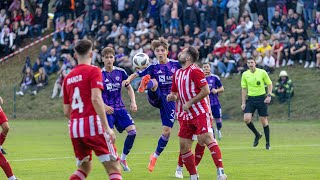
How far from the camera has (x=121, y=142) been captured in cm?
2512

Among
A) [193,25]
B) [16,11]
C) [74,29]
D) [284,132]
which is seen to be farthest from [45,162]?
[16,11]

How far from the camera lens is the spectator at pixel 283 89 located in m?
34.3

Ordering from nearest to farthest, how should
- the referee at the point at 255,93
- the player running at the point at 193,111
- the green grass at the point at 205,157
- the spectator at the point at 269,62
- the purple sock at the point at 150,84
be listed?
the player running at the point at 193,111, the green grass at the point at 205,157, the purple sock at the point at 150,84, the referee at the point at 255,93, the spectator at the point at 269,62

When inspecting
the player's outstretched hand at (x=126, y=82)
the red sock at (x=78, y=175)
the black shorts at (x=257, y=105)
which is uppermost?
the player's outstretched hand at (x=126, y=82)

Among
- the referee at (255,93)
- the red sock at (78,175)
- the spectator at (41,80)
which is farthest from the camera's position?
the spectator at (41,80)

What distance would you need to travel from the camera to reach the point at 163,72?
55.0 ft

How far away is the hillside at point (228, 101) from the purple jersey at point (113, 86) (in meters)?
18.3

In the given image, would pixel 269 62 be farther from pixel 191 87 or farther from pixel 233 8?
pixel 191 87

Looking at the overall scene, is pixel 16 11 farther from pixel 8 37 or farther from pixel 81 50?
pixel 81 50

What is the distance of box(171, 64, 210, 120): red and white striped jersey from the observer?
1377 cm

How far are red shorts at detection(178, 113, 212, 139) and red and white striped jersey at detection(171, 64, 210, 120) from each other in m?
0.07

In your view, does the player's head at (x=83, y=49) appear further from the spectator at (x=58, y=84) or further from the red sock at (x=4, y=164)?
the spectator at (x=58, y=84)

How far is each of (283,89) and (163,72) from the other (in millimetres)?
18522

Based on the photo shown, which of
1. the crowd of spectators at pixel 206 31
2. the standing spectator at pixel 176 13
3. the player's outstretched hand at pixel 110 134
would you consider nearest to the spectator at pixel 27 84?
the crowd of spectators at pixel 206 31
